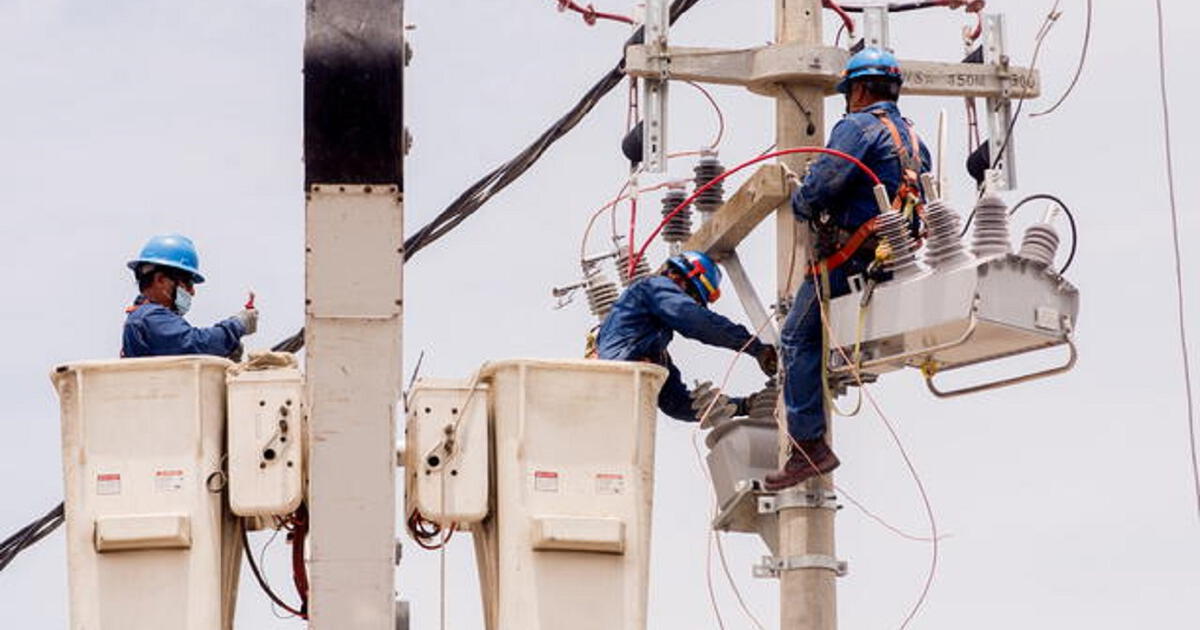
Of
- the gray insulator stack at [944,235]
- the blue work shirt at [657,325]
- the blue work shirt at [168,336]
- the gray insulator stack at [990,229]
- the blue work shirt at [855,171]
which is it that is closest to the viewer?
the blue work shirt at [168,336]

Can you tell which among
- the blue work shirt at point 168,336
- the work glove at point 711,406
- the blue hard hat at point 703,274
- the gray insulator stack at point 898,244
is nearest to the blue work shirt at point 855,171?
the gray insulator stack at point 898,244

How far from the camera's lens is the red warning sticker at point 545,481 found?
843cm

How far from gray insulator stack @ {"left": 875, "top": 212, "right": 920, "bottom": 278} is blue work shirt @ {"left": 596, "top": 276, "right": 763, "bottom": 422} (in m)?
1.57

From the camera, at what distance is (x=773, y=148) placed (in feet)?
44.2

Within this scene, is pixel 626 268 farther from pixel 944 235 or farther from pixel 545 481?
pixel 545 481

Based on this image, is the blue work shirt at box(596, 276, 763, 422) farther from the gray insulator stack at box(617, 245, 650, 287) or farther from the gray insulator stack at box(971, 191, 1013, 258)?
the gray insulator stack at box(971, 191, 1013, 258)

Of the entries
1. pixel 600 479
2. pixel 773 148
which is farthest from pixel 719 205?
pixel 600 479

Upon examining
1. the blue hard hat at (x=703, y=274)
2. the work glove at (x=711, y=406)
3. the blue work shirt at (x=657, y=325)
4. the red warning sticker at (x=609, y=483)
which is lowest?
the red warning sticker at (x=609, y=483)

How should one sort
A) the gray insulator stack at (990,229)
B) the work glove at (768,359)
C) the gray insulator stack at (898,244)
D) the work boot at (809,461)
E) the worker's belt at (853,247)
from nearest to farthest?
1. the gray insulator stack at (990,229)
2. the gray insulator stack at (898,244)
3. the worker's belt at (853,247)
4. the work boot at (809,461)
5. the work glove at (768,359)

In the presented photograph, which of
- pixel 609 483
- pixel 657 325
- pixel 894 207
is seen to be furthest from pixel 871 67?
pixel 609 483

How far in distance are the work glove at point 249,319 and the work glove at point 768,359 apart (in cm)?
277

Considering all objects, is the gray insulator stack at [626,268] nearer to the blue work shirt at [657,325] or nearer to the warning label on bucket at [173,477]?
the blue work shirt at [657,325]

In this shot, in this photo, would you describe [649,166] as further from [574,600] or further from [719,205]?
[574,600]

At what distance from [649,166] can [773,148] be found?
66 centimetres
